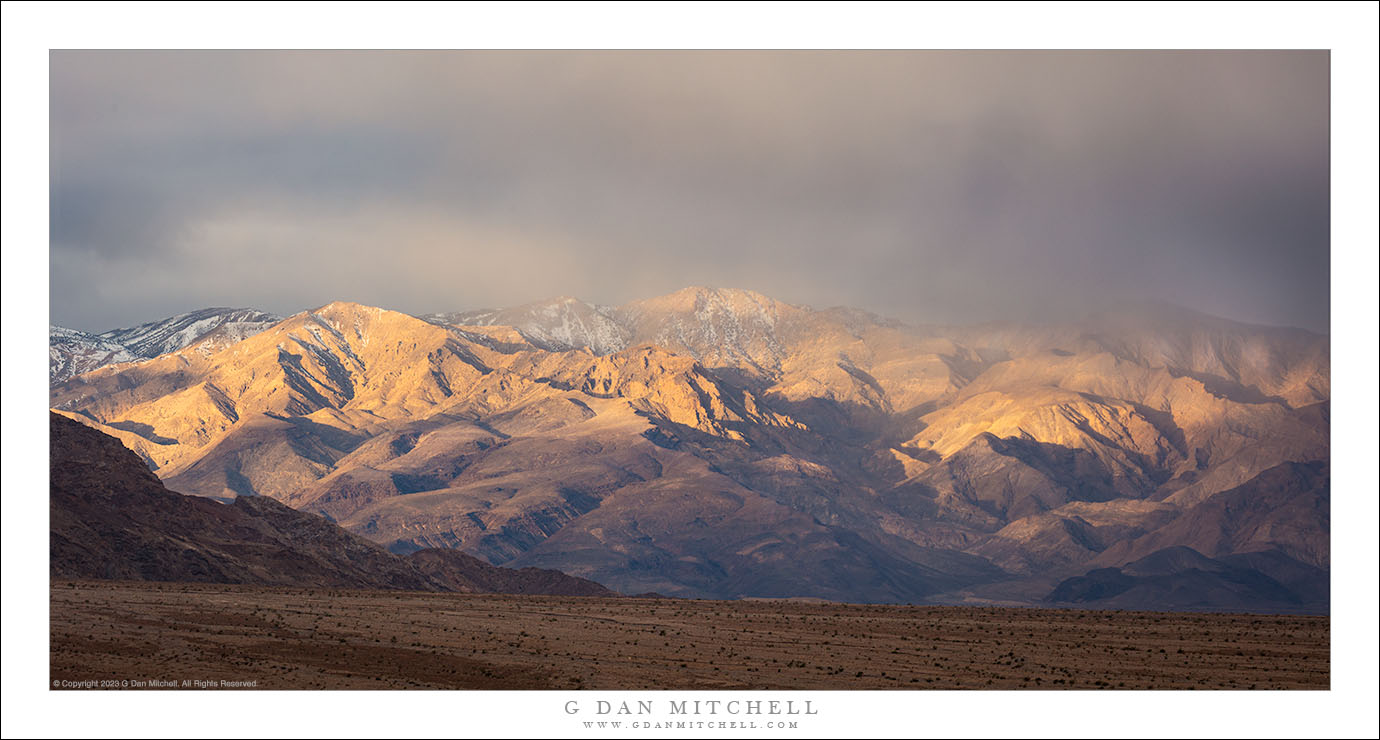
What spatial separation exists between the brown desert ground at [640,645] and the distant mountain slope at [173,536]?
31.7m

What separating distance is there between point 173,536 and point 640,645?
241 feet

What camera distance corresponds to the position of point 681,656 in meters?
72.5

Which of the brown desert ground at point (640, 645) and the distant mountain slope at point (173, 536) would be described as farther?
the distant mountain slope at point (173, 536)

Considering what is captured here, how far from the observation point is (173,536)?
13462cm

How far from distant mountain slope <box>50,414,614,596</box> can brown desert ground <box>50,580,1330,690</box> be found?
104 feet

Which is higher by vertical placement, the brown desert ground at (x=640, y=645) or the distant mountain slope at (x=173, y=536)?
the distant mountain slope at (x=173, y=536)

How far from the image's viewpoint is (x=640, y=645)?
7612 cm

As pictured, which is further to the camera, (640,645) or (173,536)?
(173,536)

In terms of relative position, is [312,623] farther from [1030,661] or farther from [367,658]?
[1030,661]

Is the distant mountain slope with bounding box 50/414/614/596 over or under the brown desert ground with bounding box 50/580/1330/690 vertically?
over

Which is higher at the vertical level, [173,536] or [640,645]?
[173,536]

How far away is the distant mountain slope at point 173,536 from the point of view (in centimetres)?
12419

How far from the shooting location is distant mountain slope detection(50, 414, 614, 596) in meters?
124

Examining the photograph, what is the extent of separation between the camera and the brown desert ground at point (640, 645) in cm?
6556
